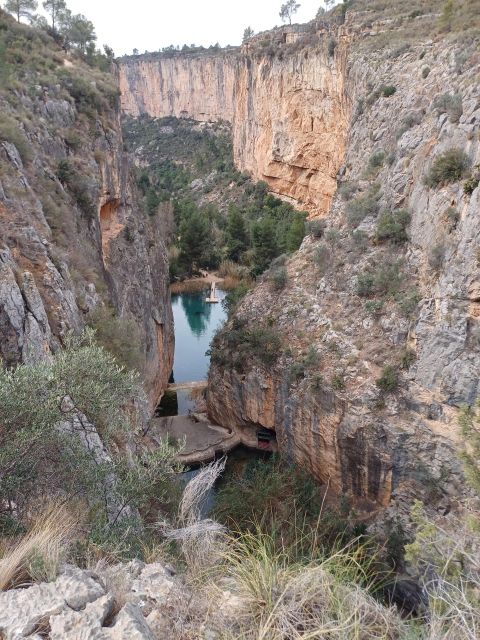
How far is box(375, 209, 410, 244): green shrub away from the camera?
1243 cm

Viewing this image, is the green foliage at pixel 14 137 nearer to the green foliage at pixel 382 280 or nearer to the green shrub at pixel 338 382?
the green shrub at pixel 338 382

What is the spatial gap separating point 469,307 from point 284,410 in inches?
217

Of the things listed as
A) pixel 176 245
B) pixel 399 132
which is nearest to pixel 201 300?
pixel 176 245

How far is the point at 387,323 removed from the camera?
11.2 metres

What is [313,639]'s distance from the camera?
2.37 metres

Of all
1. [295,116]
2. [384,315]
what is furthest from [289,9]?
[384,315]

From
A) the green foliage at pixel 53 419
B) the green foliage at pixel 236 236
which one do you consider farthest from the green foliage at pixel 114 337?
the green foliage at pixel 236 236

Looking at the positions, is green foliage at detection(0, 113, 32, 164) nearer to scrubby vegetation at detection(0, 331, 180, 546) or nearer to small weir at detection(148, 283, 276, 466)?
small weir at detection(148, 283, 276, 466)

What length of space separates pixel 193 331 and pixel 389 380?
16.7 meters

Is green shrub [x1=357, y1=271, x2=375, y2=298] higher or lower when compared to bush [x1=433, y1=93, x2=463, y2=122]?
lower

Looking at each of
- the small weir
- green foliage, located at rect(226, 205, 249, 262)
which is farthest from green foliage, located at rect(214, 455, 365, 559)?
green foliage, located at rect(226, 205, 249, 262)

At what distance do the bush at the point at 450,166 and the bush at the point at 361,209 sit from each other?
9.27 feet

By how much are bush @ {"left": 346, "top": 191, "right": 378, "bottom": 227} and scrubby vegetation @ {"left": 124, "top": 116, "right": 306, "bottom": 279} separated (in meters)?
8.33

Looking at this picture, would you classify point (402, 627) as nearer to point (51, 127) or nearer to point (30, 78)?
point (51, 127)
